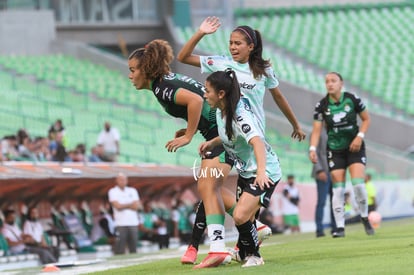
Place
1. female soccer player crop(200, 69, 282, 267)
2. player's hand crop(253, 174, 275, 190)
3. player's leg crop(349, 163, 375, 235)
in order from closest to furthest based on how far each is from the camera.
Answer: player's hand crop(253, 174, 275, 190) → female soccer player crop(200, 69, 282, 267) → player's leg crop(349, 163, 375, 235)

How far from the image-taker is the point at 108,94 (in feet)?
118

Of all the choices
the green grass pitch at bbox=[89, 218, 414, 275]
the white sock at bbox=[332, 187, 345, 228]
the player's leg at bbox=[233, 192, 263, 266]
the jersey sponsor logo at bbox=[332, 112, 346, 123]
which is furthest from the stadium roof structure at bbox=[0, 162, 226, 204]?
the player's leg at bbox=[233, 192, 263, 266]

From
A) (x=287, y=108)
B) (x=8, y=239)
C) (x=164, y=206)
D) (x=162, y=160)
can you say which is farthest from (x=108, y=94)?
(x=287, y=108)

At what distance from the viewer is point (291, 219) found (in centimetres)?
2789

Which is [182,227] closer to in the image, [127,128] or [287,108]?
[127,128]

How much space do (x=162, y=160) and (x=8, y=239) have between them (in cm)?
867

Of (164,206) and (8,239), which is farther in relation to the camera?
(164,206)

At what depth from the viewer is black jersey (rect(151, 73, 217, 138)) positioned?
35.5 feet

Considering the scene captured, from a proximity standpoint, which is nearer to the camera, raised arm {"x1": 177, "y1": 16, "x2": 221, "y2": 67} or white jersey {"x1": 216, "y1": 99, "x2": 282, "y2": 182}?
white jersey {"x1": 216, "y1": 99, "x2": 282, "y2": 182}

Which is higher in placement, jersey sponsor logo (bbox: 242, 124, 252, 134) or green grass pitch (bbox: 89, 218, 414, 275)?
jersey sponsor logo (bbox: 242, 124, 252, 134)

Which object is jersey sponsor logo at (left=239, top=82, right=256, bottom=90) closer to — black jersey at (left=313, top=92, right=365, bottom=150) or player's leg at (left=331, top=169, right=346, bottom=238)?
black jersey at (left=313, top=92, right=365, bottom=150)

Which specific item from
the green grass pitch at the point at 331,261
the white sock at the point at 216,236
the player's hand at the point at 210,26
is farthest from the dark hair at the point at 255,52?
the green grass pitch at the point at 331,261

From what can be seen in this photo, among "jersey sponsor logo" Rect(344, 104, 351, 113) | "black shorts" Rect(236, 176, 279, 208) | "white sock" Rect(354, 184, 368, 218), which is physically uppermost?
"jersey sponsor logo" Rect(344, 104, 351, 113)

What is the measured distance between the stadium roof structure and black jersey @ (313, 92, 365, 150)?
21.8 ft
